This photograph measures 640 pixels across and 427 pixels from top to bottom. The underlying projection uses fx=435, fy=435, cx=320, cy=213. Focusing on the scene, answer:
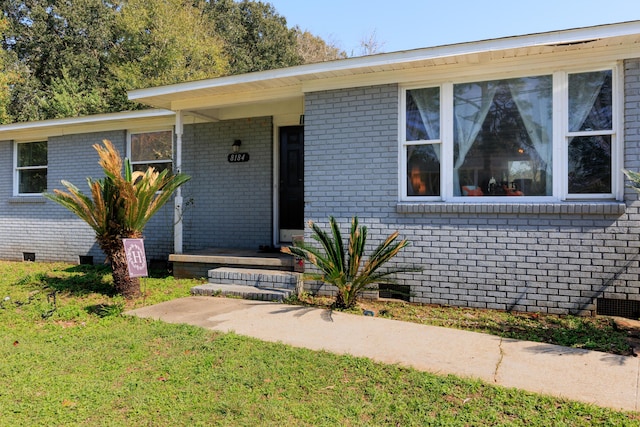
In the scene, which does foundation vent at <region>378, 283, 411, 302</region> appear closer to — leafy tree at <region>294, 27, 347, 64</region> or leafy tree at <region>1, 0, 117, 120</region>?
leafy tree at <region>1, 0, 117, 120</region>

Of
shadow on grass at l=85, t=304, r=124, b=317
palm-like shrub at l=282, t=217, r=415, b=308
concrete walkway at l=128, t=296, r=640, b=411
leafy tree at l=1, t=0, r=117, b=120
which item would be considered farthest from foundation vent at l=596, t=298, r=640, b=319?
leafy tree at l=1, t=0, r=117, b=120

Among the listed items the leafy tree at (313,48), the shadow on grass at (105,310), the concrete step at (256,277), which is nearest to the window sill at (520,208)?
the concrete step at (256,277)

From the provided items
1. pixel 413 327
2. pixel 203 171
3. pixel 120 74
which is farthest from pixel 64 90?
pixel 413 327

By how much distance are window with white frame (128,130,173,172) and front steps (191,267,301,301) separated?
354 cm

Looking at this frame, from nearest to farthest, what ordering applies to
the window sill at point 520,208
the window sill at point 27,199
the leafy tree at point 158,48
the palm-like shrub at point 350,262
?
the window sill at point 520,208, the palm-like shrub at point 350,262, the window sill at point 27,199, the leafy tree at point 158,48

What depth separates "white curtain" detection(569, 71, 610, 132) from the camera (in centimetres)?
516

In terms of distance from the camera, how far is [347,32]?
84.5 ft

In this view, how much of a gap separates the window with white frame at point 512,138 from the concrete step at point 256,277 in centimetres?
202

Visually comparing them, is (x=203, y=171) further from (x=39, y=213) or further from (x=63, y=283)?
(x=39, y=213)

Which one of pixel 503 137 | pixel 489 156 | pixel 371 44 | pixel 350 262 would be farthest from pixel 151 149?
pixel 371 44

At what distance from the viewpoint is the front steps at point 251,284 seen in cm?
602

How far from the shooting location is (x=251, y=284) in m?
6.43

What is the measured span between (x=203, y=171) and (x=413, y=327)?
570 cm

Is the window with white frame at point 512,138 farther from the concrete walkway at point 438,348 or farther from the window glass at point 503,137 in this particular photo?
the concrete walkway at point 438,348
